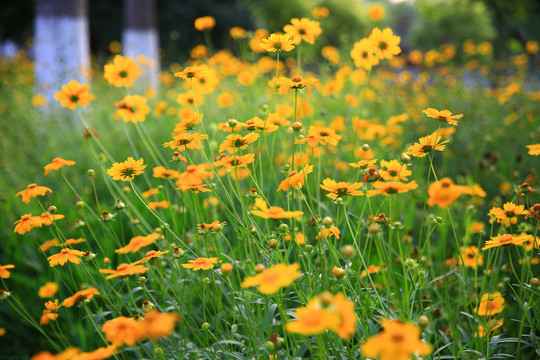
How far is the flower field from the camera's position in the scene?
102cm

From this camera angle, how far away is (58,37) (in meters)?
4.99

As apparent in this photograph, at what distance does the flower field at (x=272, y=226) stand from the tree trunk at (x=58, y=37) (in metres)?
0.64

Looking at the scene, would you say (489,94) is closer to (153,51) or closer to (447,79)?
(447,79)

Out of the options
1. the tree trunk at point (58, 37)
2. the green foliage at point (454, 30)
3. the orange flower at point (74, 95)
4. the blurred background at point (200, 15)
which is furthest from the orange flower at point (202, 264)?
the green foliage at point (454, 30)

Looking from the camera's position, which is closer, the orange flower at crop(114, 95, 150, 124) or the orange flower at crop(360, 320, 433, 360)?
the orange flower at crop(360, 320, 433, 360)

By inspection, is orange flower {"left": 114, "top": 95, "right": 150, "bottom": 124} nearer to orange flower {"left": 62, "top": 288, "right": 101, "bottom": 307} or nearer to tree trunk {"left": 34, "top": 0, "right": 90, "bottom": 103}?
orange flower {"left": 62, "top": 288, "right": 101, "bottom": 307}

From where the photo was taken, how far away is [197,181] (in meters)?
0.96

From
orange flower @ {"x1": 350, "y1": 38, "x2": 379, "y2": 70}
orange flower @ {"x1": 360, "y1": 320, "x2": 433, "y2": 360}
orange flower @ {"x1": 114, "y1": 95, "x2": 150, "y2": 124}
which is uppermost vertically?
orange flower @ {"x1": 350, "y1": 38, "x2": 379, "y2": 70}

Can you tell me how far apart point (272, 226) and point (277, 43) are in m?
0.80

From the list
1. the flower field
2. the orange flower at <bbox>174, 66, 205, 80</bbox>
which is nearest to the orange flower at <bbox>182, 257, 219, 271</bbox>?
the flower field

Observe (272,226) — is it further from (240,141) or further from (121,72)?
(121,72)

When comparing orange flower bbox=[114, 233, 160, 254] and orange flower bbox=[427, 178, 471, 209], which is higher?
orange flower bbox=[427, 178, 471, 209]

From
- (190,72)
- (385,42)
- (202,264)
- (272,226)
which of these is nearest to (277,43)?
(190,72)

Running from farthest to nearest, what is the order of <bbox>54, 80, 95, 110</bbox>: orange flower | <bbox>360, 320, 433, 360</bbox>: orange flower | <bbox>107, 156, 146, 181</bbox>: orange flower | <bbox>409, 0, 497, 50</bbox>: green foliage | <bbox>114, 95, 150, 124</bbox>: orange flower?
<bbox>409, 0, 497, 50</bbox>: green foliage → <bbox>114, 95, 150, 124</bbox>: orange flower → <bbox>54, 80, 95, 110</bbox>: orange flower → <bbox>107, 156, 146, 181</bbox>: orange flower → <bbox>360, 320, 433, 360</bbox>: orange flower
